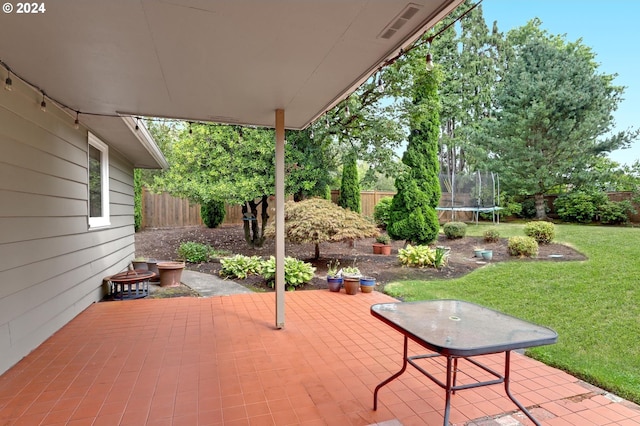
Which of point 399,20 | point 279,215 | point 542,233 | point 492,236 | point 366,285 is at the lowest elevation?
point 366,285

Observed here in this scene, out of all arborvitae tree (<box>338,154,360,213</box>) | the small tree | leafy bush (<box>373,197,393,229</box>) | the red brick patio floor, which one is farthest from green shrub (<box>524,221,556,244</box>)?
the red brick patio floor

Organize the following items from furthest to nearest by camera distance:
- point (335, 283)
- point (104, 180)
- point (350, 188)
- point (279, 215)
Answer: point (350, 188)
point (104, 180)
point (335, 283)
point (279, 215)

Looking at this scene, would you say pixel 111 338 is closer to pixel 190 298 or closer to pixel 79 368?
pixel 79 368

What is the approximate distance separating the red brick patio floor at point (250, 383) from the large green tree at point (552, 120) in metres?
12.3

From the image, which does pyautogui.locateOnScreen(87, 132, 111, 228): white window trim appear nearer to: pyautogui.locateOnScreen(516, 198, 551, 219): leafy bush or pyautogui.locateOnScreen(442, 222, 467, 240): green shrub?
pyautogui.locateOnScreen(442, 222, 467, 240): green shrub

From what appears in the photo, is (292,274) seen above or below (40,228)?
below

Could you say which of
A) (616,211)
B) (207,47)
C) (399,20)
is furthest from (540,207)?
(207,47)

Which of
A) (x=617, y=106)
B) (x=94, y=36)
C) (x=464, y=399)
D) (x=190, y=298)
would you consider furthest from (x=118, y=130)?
(x=617, y=106)

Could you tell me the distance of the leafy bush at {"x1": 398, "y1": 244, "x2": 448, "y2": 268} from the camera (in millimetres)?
7094

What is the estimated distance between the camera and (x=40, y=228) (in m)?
3.23

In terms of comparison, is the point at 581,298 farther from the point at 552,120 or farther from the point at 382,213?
the point at 552,120

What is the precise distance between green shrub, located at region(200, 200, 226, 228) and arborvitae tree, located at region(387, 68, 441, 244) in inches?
257

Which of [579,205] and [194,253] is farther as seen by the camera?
[579,205]

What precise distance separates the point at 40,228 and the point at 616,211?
46.4ft
